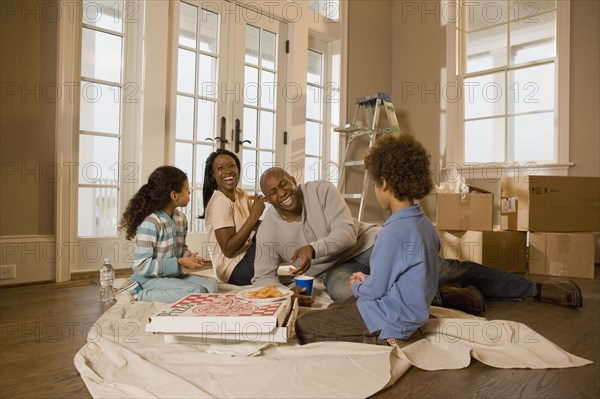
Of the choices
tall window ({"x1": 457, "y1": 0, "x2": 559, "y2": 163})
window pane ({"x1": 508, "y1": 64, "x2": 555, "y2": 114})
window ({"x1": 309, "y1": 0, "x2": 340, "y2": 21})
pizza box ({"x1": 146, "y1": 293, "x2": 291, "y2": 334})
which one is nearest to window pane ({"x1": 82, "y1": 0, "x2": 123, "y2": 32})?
window ({"x1": 309, "y1": 0, "x2": 340, "y2": 21})

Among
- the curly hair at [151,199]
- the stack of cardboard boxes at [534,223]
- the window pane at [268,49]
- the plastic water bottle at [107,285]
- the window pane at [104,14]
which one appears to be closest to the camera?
the curly hair at [151,199]

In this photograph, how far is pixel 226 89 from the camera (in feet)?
12.0

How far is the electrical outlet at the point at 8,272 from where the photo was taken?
2555mm

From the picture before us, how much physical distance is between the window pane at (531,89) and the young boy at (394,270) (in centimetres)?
315

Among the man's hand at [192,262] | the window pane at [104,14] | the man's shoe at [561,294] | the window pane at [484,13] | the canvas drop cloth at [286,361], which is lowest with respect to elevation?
the canvas drop cloth at [286,361]

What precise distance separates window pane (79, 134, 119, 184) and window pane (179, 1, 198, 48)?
3.04 feet

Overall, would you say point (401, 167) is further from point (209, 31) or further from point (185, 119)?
point (209, 31)

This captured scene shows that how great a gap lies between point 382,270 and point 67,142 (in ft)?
7.37

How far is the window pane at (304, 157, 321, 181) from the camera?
441 cm

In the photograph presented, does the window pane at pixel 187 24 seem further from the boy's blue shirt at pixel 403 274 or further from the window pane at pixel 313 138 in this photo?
the boy's blue shirt at pixel 403 274

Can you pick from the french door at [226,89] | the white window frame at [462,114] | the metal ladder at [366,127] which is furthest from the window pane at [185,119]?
the white window frame at [462,114]

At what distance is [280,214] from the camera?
6.91 ft

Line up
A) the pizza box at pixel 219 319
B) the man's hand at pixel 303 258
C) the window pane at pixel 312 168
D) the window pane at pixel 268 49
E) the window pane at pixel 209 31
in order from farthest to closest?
the window pane at pixel 312 168, the window pane at pixel 268 49, the window pane at pixel 209 31, the man's hand at pixel 303 258, the pizza box at pixel 219 319

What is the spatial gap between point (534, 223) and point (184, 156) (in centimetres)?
260
